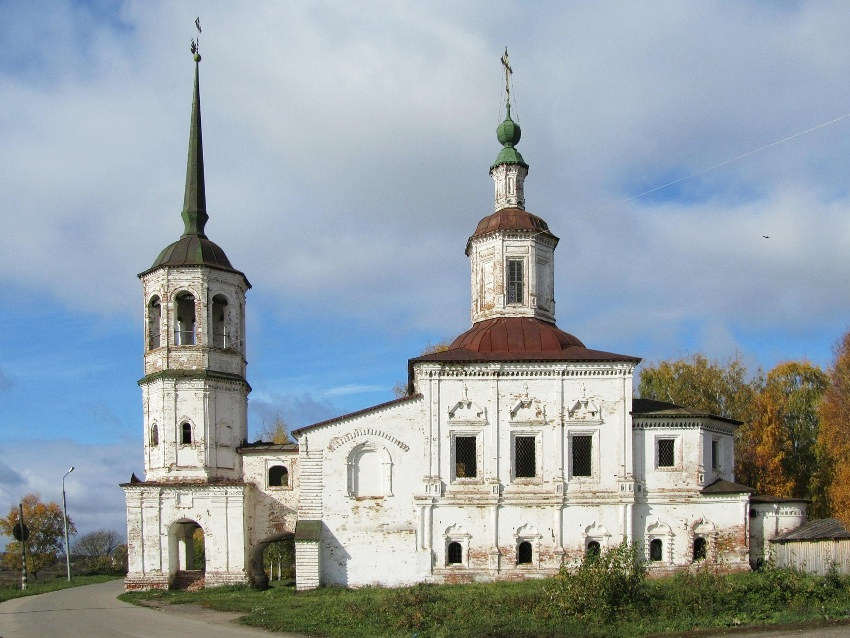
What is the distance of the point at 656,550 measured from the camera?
26.1 meters

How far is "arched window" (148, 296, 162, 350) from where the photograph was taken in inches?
1150

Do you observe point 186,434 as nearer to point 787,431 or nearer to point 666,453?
point 666,453

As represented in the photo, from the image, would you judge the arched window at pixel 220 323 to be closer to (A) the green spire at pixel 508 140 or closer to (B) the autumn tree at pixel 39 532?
(A) the green spire at pixel 508 140

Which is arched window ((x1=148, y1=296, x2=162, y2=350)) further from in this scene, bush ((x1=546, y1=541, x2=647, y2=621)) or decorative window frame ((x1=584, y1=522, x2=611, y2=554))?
bush ((x1=546, y1=541, x2=647, y2=621))

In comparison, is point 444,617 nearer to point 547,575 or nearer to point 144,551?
point 547,575

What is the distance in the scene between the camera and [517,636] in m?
16.5

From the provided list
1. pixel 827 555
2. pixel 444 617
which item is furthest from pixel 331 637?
pixel 827 555

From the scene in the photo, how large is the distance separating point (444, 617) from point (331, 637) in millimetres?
2630

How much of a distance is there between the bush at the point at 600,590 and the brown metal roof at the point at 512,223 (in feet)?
43.7

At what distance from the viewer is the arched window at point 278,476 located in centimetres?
2879

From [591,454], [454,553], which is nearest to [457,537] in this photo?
[454,553]

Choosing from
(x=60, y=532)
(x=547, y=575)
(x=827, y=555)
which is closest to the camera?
(x=827, y=555)

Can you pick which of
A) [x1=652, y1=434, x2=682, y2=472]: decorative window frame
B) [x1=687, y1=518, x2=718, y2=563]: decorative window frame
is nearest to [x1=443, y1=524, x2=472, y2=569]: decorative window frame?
[x1=652, y1=434, x2=682, y2=472]: decorative window frame

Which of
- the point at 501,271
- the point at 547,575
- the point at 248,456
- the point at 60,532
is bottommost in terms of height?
the point at 60,532
